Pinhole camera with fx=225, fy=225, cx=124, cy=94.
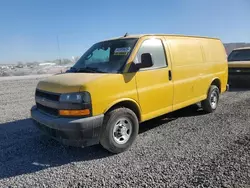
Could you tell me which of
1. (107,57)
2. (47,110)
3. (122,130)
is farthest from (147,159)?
(107,57)

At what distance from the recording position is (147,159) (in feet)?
12.6

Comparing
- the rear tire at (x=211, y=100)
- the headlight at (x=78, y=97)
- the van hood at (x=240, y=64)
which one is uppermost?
the headlight at (x=78, y=97)

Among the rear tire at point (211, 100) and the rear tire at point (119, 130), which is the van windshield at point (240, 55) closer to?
the rear tire at point (211, 100)

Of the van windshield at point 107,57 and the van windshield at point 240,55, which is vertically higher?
the van windshield at point 107,57

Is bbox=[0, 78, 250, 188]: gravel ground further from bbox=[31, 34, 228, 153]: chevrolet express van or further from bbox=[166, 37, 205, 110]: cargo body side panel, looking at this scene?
bbox=[166, 37, 205, 110]: cargo body side panel

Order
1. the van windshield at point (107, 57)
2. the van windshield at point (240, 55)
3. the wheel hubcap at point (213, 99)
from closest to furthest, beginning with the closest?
the van windshield at point (107, 57) → the wheel hubcap at point (213, 99) → the van windshield at point (240, 55)

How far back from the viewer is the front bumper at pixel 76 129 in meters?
3.59

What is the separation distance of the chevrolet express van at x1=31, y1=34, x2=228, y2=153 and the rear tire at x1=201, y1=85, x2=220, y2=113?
0.59m

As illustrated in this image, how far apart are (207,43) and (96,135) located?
455cm

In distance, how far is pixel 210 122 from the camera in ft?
18.8

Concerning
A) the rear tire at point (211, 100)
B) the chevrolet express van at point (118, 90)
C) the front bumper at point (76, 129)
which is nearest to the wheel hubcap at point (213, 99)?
the rear tire at point (211, 100)

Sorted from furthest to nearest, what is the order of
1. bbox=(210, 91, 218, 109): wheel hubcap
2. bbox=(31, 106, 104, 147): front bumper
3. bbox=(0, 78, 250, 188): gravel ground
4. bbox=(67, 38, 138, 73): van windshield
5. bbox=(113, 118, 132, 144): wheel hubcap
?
bbox=(210, 91, 218, 109): wheel hubcap < bbox=(67, 38, 138, 73): van windshield < bbox=(113, 118, 132, 144): wheel hubcap < bbox=(31, 106, 104, 147): front bumper < bbox=(0, 78, 250, 188): gravel ground

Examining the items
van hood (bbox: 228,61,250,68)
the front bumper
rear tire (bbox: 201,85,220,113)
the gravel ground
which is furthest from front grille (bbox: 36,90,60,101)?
van hood (bbox: 228,61,250,68)

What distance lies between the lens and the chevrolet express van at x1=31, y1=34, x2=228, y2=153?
3.67 m
